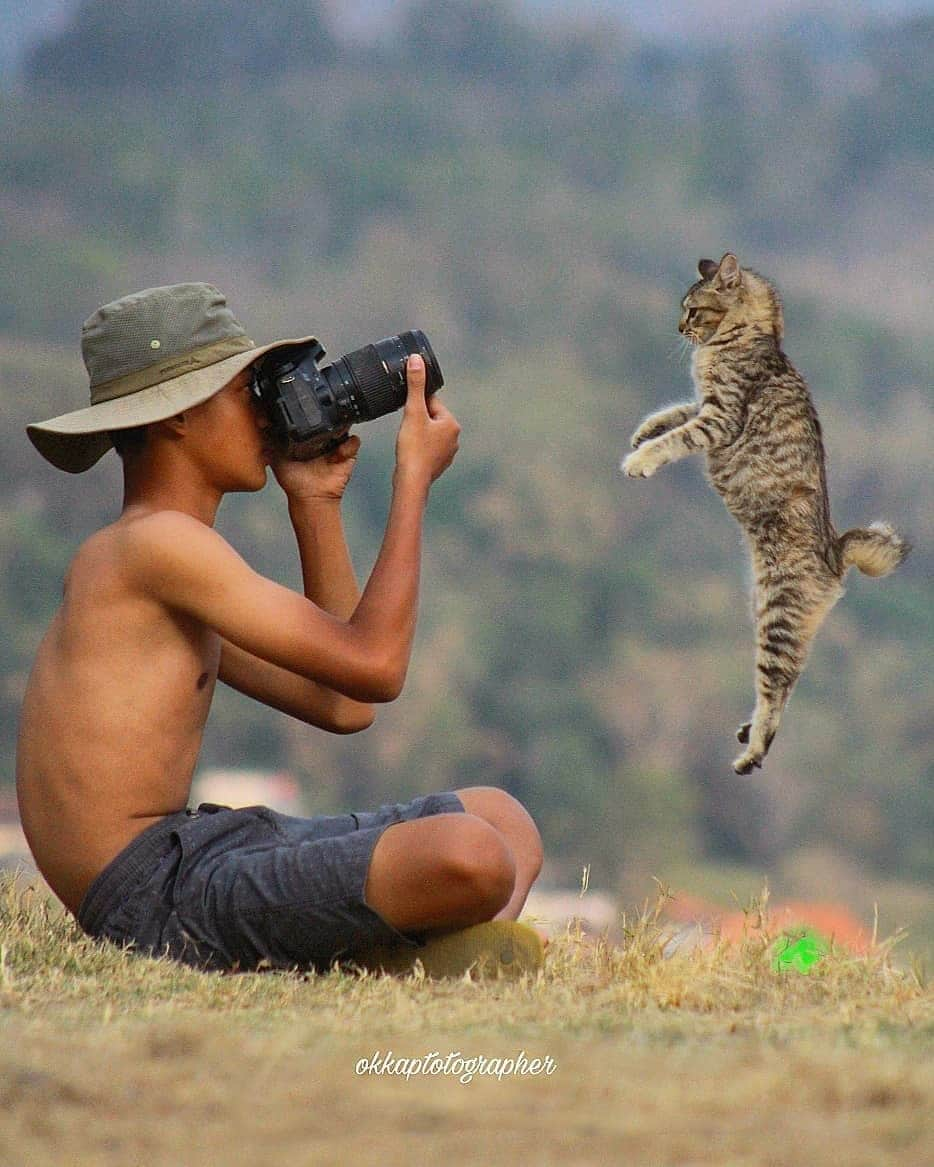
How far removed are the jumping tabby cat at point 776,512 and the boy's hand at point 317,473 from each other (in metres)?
0.73

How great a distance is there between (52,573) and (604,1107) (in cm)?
4711

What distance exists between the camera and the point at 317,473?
15.8 feet

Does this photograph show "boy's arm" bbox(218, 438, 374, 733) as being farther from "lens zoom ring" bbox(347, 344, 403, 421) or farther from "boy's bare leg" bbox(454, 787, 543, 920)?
"boy's bare leg" bbox(454, 787, 543, 920)

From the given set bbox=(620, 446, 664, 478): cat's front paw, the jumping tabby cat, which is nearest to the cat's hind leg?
the jumping tabby cat

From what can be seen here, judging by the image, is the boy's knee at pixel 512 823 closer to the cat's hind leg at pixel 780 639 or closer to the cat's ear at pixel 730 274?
the cat's hind leg at pixel 780 639

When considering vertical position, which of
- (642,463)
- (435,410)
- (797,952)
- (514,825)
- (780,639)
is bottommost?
(797,952)

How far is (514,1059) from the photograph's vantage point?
345cm

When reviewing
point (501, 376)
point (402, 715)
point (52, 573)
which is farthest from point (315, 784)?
point (501, 376)

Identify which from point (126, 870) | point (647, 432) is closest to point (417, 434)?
point (647, 432)

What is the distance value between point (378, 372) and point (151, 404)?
540 millimetres

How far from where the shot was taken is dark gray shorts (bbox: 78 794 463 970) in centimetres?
427

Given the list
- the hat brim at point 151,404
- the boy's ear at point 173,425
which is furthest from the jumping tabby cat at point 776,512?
the boy's ear at point 173,425

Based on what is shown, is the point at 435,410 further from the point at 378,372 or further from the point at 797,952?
the point at 797,952

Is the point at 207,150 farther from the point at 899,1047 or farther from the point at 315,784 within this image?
the point at 899,1047
